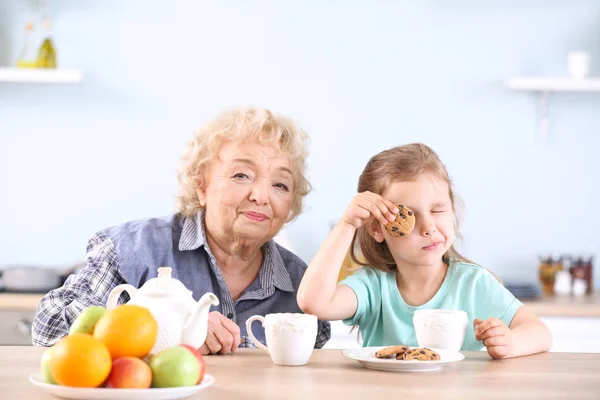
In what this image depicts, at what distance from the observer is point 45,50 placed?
3.67 m

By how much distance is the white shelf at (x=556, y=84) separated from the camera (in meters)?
3.58

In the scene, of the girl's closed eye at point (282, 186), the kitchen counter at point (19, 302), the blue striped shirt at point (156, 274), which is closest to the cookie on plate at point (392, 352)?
the blue striped shirt at point (156, 274)

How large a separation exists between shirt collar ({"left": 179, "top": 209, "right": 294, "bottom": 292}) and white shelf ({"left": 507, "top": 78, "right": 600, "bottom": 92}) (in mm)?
1817

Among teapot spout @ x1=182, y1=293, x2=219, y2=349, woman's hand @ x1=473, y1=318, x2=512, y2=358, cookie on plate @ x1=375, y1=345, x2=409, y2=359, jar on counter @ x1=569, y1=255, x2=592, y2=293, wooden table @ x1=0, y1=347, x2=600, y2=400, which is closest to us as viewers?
wooden table @ x1=0, y1=347, x2=600, y2=400

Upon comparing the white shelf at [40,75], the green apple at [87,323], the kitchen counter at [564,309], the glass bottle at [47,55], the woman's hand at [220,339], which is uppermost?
the glass bottle at [47,55]

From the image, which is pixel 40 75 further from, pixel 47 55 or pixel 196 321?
pixel 196 321

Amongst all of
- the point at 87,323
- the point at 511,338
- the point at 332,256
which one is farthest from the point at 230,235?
the point at 87,323

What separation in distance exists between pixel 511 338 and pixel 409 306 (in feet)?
1.14

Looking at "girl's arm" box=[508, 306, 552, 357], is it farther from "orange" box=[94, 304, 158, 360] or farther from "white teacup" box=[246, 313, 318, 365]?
"orange" box=[94, 304, 158, 360]

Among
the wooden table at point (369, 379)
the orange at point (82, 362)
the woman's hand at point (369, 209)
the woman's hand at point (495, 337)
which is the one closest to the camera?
the orange at point (82, 362)

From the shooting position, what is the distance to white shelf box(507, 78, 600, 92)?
3.58 meters

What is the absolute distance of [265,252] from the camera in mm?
2199

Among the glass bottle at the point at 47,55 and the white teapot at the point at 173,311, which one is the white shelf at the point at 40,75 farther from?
the white teapot at the point at 173,311

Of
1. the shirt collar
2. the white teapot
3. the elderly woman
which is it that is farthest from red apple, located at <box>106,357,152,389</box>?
the shirt collar
